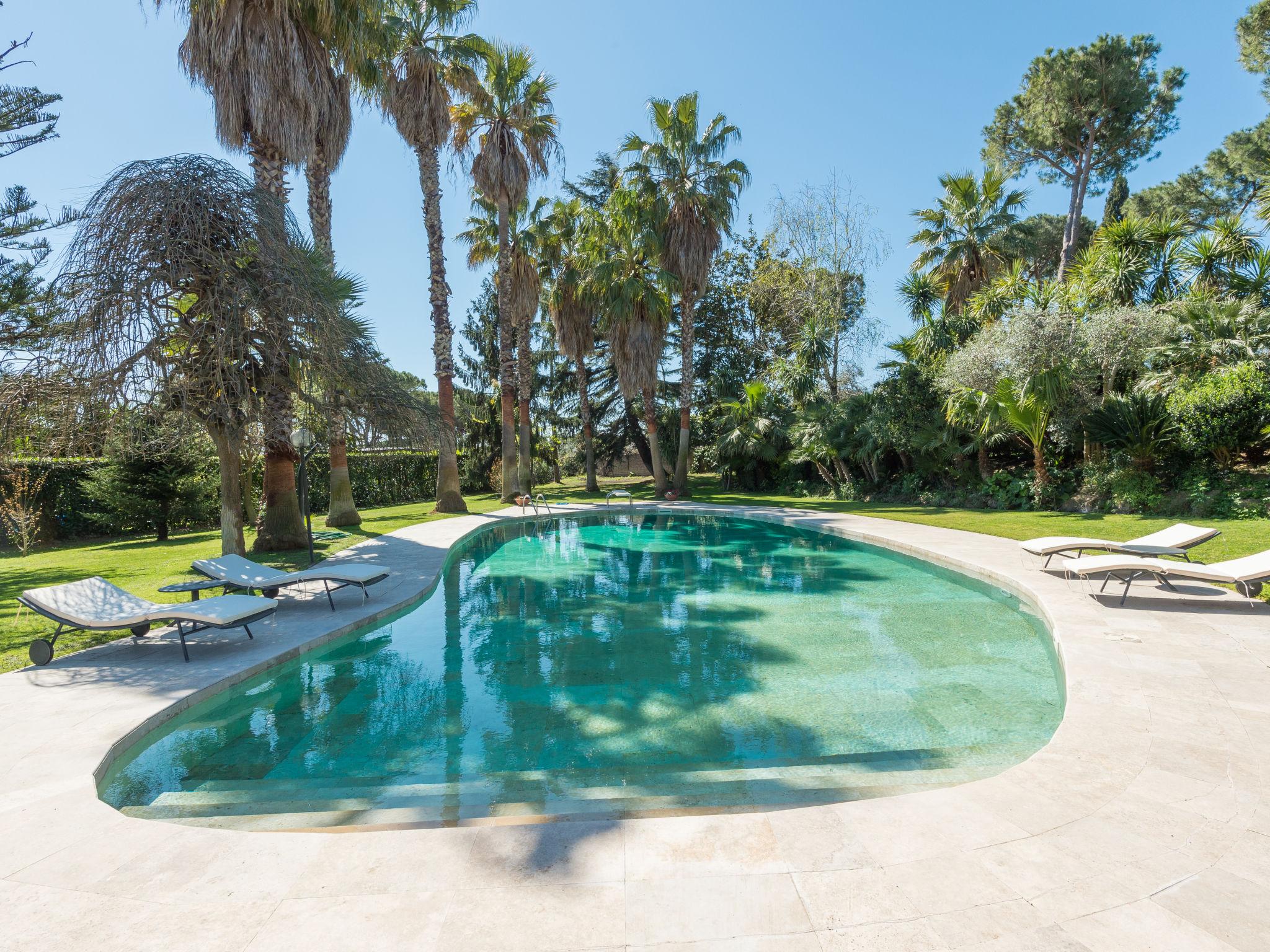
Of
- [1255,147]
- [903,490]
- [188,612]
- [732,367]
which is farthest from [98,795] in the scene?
[1255,147]

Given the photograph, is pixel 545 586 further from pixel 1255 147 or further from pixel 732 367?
pixel 1255 147

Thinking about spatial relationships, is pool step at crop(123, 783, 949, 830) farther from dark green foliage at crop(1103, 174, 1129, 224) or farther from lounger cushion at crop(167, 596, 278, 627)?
dark green foliage at crop(1103, 174, 1129, 224)

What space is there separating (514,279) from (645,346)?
18.6 feet

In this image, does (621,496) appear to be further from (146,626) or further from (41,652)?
(41,652)

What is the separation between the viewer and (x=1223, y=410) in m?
11.6

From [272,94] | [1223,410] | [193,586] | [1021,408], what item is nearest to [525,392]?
[272,94]

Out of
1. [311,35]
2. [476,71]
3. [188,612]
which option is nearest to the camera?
[188,612]

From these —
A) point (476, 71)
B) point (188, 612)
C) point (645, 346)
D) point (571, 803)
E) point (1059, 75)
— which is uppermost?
point (1059, 75)

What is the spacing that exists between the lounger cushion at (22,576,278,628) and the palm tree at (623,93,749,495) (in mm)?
18614

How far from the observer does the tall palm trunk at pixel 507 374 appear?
2128cm

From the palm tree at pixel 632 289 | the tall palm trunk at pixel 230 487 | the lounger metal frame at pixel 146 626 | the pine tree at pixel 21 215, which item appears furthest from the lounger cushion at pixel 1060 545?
the pine tree at pixel 21 215

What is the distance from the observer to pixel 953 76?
1956 centimetres

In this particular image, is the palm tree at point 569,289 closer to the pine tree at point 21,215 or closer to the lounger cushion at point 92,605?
the pine tree at point 21,215

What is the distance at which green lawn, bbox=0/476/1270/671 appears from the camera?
292 inches
